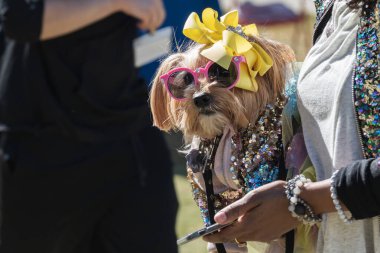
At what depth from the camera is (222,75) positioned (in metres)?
2.41

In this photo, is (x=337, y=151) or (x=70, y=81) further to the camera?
(x=337, y=151)

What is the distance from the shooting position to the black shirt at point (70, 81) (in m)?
1.93

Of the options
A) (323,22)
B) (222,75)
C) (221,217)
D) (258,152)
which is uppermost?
(323,22)

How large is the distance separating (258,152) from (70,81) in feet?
2.18

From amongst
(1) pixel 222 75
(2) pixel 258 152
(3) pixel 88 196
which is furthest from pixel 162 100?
(3) pixel 88 196

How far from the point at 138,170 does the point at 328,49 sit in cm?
65

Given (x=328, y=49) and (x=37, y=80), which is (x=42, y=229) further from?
(x=328, y=49)

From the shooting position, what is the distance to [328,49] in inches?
90.0

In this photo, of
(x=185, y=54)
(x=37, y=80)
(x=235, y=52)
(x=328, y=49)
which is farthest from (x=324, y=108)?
(x=37, y=80)

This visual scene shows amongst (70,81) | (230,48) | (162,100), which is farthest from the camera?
(162,100)

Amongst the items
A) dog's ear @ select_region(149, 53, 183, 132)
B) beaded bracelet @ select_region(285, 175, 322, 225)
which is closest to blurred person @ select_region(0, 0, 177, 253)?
beaded bracelet @ select_region(285, 175, 322, 225)

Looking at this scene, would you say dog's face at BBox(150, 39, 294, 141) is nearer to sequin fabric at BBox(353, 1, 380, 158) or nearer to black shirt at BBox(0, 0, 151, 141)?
sequin fabric at BBox(353, 1, 380, 158)

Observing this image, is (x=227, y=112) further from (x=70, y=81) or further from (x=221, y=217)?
(x=70, y=81)

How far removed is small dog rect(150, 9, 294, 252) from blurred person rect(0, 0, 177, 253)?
14.8 inches
